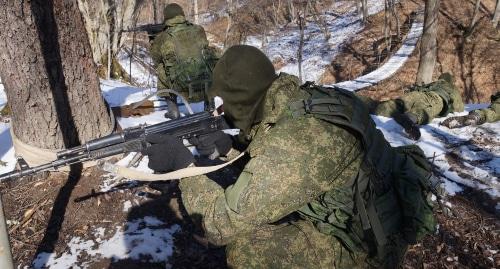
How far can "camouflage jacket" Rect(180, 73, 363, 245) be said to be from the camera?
1973 millimetres

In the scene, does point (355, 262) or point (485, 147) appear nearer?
point (355, 262)

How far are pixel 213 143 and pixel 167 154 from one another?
384 millimetres

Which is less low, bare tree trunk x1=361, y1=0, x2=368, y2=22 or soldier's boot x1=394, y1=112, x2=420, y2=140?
bare tree trunk x1=361, y1=0, x2=368, y2=22

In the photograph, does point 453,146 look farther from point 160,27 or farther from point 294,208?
point 160,27

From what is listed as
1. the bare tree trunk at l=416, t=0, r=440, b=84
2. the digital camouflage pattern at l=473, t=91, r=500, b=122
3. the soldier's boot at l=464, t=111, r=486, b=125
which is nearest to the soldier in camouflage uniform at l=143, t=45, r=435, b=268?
the soldier's boot at l=464, t=111, r=486, b=125

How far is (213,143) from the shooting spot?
8.89 ft

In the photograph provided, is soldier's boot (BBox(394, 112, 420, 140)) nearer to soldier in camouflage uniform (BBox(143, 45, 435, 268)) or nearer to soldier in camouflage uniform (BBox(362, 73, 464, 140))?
soldier in camouflage uniform (BBox(362, 73, 464, 140))

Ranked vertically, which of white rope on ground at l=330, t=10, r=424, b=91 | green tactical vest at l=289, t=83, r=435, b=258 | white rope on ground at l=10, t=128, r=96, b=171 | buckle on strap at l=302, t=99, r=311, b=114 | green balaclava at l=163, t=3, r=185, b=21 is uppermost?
green balaclava at l=163, t=3, r=185, b=21

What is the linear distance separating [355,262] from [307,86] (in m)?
1.10

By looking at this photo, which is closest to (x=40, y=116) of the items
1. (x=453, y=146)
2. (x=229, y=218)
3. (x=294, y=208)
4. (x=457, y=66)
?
(x=229, y=218)

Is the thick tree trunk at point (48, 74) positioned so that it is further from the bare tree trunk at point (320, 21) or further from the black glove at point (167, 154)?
the bare tree trunk at point (320, 21)

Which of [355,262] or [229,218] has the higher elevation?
[229,218]

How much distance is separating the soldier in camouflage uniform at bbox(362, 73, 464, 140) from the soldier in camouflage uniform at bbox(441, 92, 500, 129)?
355 millimetres

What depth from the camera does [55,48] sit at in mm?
3363
